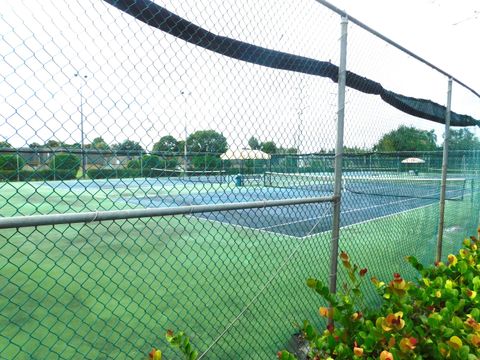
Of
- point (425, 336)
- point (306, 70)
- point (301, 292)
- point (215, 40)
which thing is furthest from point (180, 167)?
point (301, 292)

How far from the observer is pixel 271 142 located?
276 cm

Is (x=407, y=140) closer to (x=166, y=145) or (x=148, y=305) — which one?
(x=166, y=145)

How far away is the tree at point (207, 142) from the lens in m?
2.36

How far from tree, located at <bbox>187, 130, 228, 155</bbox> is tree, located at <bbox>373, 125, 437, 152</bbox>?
230 cm

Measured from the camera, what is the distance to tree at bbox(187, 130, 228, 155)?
7.73ft

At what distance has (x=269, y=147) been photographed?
9.27 ft

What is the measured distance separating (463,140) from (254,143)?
533cm

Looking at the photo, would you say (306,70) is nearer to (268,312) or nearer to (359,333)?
(359,333)

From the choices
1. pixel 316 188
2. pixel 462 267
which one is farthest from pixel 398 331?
pixel 316 188

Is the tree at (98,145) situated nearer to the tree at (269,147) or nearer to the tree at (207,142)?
the tree at (207,142)

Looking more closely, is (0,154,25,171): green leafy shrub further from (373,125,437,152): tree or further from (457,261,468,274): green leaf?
(373,125,437,152): tree

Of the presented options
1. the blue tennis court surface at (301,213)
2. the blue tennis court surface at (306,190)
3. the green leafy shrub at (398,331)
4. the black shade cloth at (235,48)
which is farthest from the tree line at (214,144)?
the blue tennis court surface at (301,213)

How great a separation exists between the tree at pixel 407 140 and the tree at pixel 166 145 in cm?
272

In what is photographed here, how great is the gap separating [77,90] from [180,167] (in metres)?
1.03
